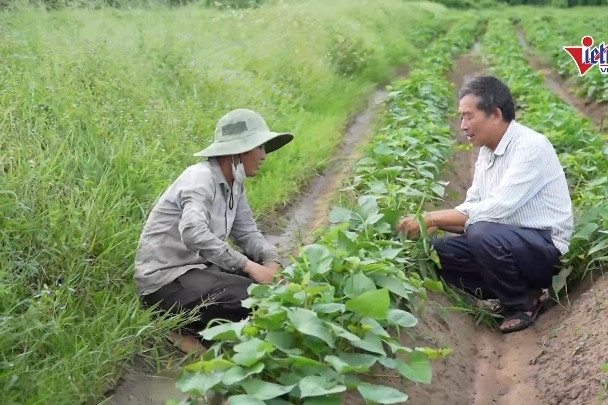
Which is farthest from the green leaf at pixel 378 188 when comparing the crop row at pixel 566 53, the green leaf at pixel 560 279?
the crop row at pixel 566 53

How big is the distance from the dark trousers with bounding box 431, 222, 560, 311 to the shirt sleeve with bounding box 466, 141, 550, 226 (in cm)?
11

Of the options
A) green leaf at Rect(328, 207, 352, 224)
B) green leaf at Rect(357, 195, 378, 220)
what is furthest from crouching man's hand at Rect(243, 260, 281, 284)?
green leaf at Rect(357, 195, 378, 220)

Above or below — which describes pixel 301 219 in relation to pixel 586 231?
below

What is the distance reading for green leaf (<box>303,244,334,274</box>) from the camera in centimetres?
329

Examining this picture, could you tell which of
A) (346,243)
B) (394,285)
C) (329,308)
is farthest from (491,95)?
(329,308)

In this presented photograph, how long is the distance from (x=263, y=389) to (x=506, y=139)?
2465 millimetres

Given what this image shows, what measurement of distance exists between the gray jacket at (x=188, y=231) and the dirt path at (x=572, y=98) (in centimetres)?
652

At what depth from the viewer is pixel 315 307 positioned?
2.96 meters

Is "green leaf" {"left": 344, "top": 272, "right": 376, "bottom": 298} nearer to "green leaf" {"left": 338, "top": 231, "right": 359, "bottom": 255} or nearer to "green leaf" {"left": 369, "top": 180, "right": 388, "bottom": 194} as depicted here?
"green leaf" {"left": 338, "top": 231, "right": 359, "bottom": 255}

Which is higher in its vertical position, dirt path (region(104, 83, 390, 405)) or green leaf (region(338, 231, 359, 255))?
green leaf (region(338, 231, 359, 255))

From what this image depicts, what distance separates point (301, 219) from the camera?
6230mm

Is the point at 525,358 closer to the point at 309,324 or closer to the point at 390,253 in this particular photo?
the point at 390,253

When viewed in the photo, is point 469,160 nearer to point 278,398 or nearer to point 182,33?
point 182,33

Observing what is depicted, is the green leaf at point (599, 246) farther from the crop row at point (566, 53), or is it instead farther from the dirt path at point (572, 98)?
the crop row at point (566, 53)
